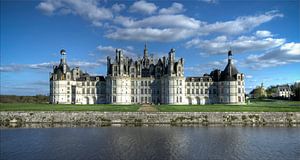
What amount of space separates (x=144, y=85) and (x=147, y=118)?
35.9m

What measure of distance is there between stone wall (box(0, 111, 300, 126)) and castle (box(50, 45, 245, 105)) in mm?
29980

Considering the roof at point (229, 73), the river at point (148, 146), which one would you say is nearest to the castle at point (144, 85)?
the roof at point (229, 73)

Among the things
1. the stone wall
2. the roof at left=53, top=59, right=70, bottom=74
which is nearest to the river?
the stone wall

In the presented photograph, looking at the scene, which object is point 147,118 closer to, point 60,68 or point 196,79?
point 196,79

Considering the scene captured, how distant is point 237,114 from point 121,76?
38.7 meters

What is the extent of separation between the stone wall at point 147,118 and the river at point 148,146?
1340 cm

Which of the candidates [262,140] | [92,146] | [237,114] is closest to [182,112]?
[237,114]

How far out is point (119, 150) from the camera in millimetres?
28516

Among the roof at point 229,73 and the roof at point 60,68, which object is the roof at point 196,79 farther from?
the roof at point 60,68

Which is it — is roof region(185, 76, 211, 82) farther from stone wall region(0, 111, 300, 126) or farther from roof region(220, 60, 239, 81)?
stone wall region(0, 111, 300, 126)

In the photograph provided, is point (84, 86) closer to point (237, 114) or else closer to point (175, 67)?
point (175, 67)

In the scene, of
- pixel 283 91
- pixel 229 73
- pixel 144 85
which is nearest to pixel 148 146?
pixel 144 85

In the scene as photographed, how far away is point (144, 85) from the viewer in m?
89.0

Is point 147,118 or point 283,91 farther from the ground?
point 283,91
